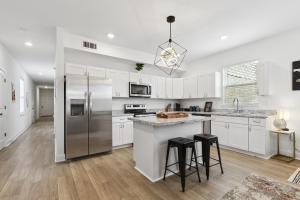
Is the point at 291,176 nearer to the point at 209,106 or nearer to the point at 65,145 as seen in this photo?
the point at 209,106

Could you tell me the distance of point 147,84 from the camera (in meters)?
5.07

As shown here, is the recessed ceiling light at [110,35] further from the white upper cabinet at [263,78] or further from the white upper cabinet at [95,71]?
the white upper cabinet at [263,78]

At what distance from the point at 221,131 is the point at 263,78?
1712mm

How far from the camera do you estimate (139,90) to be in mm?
4871

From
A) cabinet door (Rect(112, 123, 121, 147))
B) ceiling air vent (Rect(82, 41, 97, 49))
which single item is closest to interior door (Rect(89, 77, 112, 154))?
cabinet door (Rect(112, 123, 121, 147))

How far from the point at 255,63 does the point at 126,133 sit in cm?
409

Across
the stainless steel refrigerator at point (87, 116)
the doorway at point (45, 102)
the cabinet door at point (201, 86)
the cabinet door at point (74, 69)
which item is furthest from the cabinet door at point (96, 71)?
the doorway at point (45, 102)

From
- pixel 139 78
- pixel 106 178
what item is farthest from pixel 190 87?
pixel 106 178

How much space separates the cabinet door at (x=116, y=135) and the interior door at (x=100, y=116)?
8.4 inches

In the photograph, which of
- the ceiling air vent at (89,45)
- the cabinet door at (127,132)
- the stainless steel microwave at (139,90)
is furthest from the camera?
the stainless steel microwave at (139,90)

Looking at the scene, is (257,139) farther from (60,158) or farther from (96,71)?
(60,158)

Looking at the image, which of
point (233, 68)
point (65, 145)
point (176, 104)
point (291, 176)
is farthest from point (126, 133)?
point (233, 68)

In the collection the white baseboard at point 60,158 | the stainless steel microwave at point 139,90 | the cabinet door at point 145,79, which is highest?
the cabinet door at point 145,79

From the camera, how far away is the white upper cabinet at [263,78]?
374 centimetres
